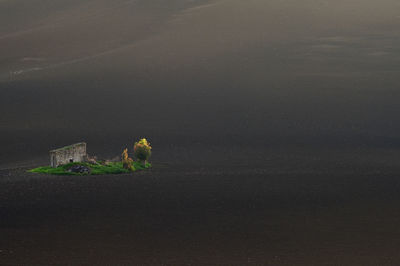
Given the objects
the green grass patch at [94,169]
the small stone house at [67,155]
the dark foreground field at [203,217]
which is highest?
the small stone house at [67,155]

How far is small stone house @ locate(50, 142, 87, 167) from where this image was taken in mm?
104188

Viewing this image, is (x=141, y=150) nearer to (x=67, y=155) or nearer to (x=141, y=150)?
(x=141, y=150)

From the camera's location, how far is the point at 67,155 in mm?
106125

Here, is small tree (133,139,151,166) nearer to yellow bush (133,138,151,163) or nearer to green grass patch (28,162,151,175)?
yellow bush (133,138,151,163)

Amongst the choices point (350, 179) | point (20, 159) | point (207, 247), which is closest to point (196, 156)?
point (20, 159)

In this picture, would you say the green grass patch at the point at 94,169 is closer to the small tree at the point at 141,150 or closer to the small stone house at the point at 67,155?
the small stone house at the point at 67,155

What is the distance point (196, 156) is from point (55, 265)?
261ft

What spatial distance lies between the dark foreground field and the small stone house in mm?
4074

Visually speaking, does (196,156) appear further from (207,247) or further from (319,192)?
(207,247)

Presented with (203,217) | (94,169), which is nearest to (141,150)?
(94,169)

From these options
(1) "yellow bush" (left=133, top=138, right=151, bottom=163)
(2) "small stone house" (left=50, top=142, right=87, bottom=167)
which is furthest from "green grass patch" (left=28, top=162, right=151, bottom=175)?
(1) "yellow bush" (left=133, top=138, right=151, bottom=163)

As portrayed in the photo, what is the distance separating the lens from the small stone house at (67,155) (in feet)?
342

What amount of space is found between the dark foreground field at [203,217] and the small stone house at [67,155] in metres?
4.07

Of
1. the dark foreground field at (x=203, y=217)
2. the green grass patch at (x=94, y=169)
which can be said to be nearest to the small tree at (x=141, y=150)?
the green grass patch at (x=94, y=169)
